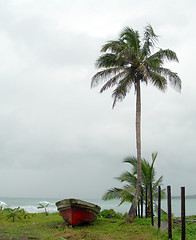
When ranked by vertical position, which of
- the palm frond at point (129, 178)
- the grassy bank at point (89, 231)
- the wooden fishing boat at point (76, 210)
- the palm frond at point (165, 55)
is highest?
the palm frond at point (165, 55)

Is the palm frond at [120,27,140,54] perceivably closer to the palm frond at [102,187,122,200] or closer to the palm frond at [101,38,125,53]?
the palm frond at [101,38,125,53]

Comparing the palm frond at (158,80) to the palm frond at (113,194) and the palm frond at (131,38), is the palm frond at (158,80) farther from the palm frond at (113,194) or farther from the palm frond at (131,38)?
the palm frond at (113,194)

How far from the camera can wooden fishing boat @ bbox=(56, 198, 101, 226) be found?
1262 cm

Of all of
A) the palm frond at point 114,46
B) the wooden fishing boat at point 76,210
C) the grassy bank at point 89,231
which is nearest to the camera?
the grassy bank at point 89,231

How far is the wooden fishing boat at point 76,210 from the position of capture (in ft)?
41.4

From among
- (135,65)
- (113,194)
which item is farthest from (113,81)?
(113,194)

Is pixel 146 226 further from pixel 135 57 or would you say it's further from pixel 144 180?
pixel 135 57

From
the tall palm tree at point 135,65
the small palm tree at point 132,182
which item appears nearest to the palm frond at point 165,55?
the tall palm tree at point 135,65

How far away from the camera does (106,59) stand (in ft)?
55.7

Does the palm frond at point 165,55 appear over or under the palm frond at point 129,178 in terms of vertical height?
over

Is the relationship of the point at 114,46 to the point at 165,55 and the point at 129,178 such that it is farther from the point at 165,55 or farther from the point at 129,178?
the point at 129,178

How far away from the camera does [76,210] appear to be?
1266cm

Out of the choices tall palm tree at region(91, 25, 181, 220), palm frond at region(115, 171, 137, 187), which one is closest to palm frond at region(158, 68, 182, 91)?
tall palm tree at region(91, 25, 181, 220)

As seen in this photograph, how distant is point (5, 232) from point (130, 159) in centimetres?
983
